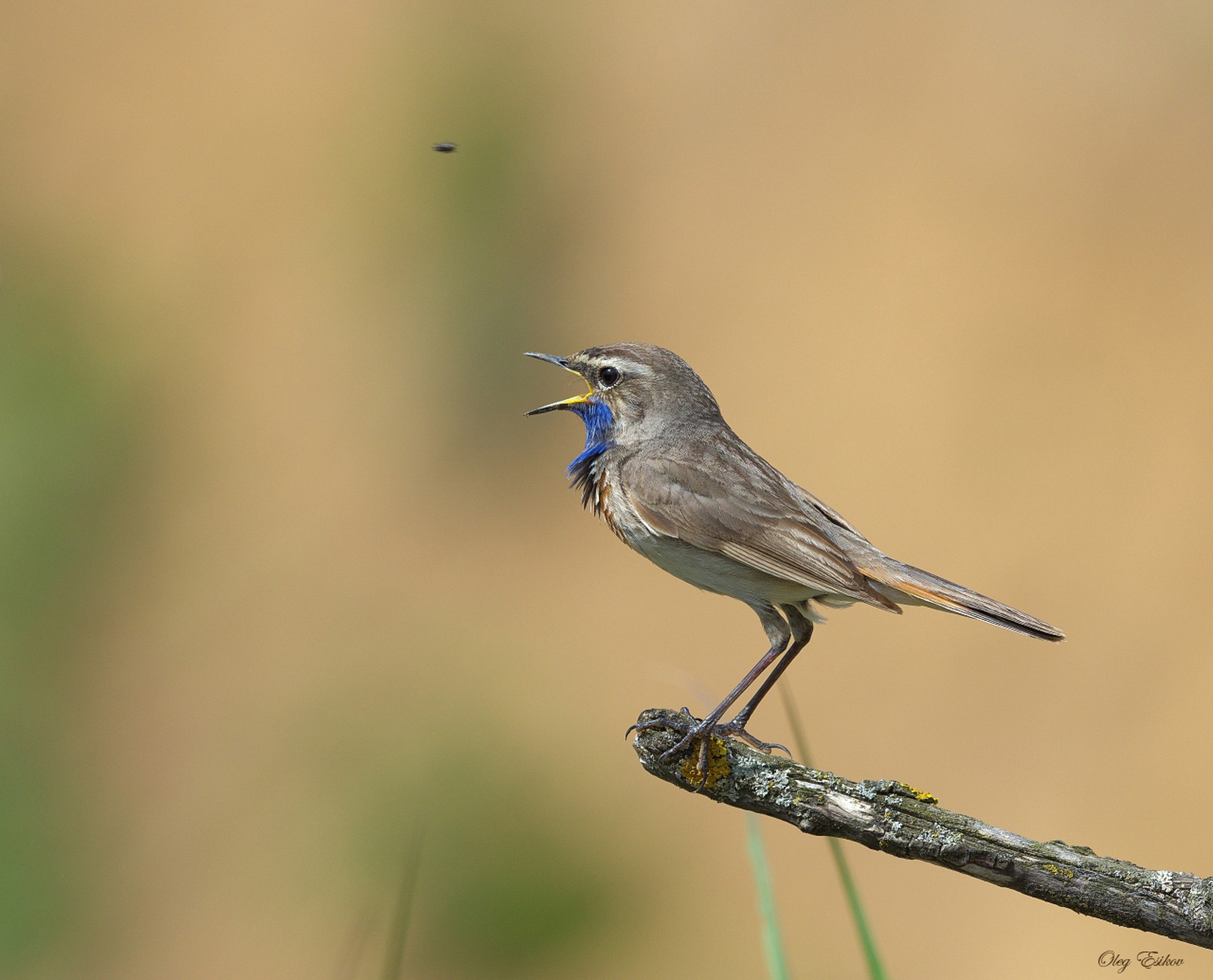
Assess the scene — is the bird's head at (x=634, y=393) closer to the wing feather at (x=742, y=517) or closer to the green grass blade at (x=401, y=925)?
the wing feather at (x=742, y=517)

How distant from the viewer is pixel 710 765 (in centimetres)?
323

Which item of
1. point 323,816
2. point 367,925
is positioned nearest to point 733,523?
point 367,925

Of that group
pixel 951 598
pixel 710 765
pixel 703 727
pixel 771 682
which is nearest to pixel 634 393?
pixel 771 682

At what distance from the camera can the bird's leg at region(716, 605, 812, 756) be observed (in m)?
3.80

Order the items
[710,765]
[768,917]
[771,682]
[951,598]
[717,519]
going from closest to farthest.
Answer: [768,917] → [710,765] → [951,598] → [717,519] → [771,682]

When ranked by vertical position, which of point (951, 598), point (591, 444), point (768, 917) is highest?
point (591, 444)

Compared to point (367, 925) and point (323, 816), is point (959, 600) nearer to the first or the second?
point (367, 925)

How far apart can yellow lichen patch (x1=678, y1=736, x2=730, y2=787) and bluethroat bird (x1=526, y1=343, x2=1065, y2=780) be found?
0.04 metres

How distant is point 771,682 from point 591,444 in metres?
1.23

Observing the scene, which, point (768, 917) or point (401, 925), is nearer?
point (401, 925)

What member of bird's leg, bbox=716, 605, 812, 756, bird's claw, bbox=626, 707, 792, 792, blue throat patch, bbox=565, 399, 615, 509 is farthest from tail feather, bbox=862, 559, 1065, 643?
blue throat patch, bbox=565, 399, 615, 509

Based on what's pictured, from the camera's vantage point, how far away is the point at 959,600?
A: 369cm

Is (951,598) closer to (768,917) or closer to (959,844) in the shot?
(959,844)

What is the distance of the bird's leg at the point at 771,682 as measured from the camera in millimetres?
3795
